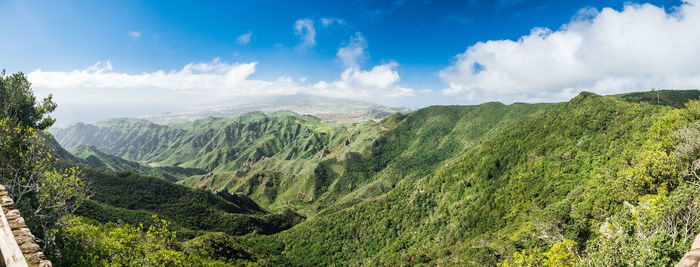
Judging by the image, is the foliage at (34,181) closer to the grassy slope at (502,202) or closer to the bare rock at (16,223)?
the bare rock at (16,223)

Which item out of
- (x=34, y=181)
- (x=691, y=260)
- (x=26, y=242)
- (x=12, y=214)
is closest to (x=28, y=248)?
(x=26, y=242)

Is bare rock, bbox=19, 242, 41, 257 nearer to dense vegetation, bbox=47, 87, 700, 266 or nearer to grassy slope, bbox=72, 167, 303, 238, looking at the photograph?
dense vegetation, bbox=47, 87, 700, 266

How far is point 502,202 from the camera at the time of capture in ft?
212

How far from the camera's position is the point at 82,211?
309ft

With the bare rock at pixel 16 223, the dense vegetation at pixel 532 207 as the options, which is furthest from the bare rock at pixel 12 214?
the dense vegetation at pixel 532 207

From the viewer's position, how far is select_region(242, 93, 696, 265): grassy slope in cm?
4238

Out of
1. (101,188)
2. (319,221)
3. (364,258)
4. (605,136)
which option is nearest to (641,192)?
(605,136)

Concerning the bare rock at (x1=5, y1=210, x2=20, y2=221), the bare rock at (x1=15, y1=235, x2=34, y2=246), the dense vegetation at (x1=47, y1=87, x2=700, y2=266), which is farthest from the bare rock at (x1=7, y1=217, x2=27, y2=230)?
the dense vegetation at (x1=47, y1=87, x2=700, y2=266)

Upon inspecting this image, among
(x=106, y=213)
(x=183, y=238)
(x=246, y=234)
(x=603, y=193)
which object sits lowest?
(x=246, y=234)

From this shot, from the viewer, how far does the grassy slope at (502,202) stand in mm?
42375

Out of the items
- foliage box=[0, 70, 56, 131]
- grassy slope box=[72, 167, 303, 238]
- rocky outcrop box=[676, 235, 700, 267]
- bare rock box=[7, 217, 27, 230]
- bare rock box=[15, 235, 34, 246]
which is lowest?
grassy slope box=[72, 167, 303, 238]

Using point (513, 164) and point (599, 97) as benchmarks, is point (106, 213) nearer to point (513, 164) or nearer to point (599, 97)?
point (513, 164)

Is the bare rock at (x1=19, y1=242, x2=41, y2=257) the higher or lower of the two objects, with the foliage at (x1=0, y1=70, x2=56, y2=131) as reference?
lower

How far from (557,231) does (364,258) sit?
6633 cm
